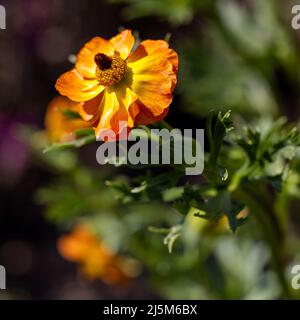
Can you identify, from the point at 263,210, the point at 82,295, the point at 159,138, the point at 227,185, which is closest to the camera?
the point at 159,138

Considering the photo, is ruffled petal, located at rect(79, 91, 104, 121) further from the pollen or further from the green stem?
the green stem

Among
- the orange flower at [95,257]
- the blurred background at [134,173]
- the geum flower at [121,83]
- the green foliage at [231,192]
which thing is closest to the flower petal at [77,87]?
the geum flower at [121,83]

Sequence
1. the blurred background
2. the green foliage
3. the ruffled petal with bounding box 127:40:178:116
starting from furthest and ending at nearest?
the blurred background, the green foliage, the ruffled petal with bounding box 127:40:178:116

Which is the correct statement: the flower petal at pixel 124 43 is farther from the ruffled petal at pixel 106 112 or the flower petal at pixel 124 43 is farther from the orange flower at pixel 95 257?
the orange flower at pixel 95 257

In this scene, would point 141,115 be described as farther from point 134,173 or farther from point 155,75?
point 134,173

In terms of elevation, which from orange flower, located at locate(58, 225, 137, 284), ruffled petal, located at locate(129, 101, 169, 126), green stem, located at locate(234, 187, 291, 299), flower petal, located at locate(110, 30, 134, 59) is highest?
orange flower, located at locate(58, 225, 137, 284)

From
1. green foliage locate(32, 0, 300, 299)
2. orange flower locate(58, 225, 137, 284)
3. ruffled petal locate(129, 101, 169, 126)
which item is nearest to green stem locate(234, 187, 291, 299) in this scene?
green foliage locate(32, 0, 300, 299)

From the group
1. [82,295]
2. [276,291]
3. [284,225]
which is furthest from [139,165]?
[82,295]
